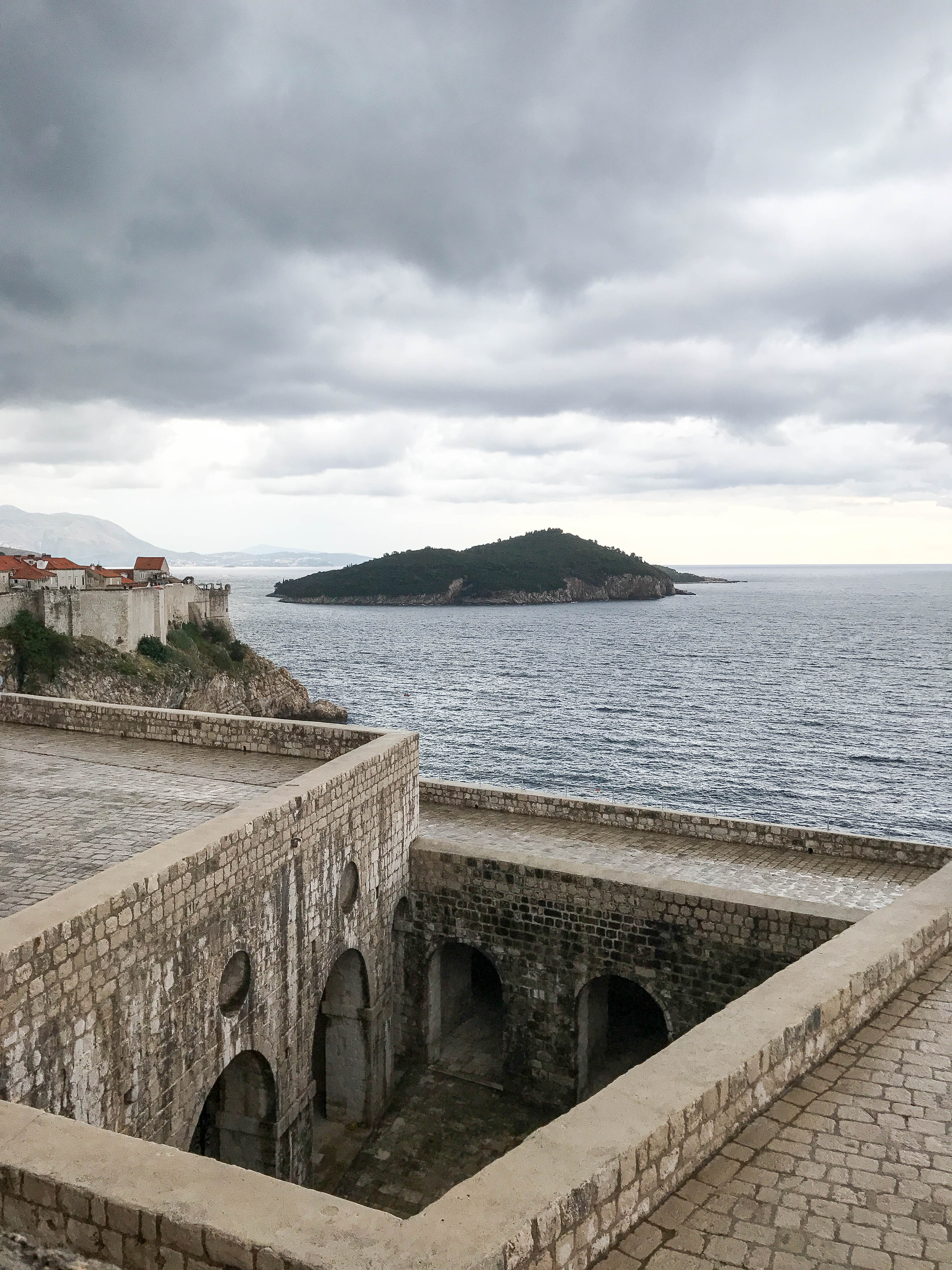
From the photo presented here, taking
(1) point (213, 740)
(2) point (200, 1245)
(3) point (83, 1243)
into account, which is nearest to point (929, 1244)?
(2) point (200, 1245)

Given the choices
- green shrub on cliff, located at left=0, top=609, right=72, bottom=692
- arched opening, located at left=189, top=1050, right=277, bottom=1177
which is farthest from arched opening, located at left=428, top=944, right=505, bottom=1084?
green shrub on cliff, located at left=0, top=609, right=72, bottom=692

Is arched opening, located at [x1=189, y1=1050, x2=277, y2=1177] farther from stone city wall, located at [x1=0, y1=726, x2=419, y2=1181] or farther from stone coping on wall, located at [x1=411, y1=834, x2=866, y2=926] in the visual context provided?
stone coping on wall, located at [x1=411, y1=834, x2=866, y2=926]

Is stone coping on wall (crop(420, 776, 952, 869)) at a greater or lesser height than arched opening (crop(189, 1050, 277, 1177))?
greater

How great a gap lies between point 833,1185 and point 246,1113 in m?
7.61

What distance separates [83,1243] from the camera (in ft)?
14.9

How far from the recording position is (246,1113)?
1070cm

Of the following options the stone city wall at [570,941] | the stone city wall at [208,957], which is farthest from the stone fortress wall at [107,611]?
the stone city wall at [570,941]

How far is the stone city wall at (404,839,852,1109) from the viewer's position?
1230 centimetres

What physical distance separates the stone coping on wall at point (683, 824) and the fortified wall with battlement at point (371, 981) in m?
0.06

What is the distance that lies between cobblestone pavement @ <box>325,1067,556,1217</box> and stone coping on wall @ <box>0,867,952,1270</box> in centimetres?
687

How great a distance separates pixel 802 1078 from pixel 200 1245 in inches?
170

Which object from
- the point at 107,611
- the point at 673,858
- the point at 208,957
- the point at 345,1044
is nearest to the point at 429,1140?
the point at 345,1044

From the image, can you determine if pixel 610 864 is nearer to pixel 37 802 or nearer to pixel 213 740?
pixel 213 740

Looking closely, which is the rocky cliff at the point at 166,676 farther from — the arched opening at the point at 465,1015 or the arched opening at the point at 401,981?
the arched opening at the point at 401,981
